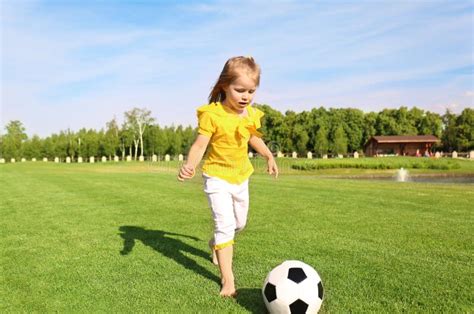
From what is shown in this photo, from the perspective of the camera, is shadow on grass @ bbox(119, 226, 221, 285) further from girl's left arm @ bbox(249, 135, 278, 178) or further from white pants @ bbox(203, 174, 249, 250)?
girl's left arm @ bbox(249, 135, 278, 178)

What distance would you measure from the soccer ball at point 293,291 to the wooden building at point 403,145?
228 ft

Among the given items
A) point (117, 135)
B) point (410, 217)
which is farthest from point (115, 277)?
point (117, 135)

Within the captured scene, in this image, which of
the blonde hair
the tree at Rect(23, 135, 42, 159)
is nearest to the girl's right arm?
the blonde hair

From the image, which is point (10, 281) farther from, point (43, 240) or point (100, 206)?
point (100, 206)

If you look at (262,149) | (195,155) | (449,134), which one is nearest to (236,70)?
(195,155)

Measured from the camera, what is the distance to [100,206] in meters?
11.6

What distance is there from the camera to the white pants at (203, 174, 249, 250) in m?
4.67

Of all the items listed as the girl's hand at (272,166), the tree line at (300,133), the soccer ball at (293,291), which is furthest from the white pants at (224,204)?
the tree line at (300,133)

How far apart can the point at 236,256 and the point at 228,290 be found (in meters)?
1.51

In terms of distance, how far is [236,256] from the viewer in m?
5.93

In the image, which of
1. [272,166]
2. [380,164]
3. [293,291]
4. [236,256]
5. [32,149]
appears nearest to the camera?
A: [293,291]

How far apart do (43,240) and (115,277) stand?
2978 millimetres

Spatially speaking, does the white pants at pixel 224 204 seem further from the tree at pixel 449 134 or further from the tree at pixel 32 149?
the tree at pixel 32 149

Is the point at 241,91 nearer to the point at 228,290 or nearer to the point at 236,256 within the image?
the point at 228,290
